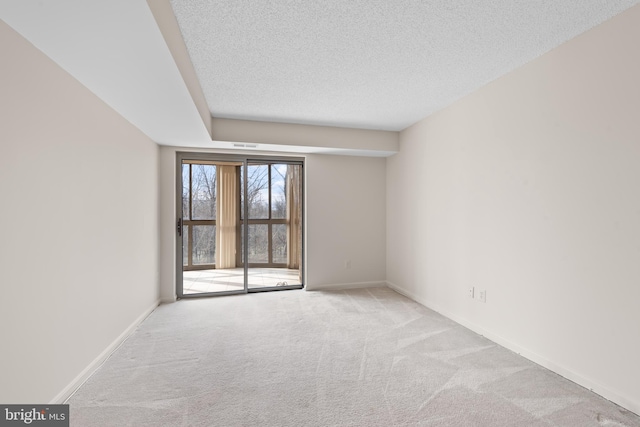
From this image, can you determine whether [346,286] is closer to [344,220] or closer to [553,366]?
[344,220]

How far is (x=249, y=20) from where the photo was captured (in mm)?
1894

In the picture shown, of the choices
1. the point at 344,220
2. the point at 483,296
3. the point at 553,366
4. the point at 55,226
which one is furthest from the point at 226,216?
the point at 553,366

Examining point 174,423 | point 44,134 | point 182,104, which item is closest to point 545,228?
point 174,423

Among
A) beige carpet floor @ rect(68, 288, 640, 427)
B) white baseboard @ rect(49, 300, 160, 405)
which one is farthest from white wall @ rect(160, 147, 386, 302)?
white baseboard @ rect(49, 300, 160, 405)

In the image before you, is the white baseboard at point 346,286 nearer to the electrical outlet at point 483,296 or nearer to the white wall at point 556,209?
the white wall at point 556,209

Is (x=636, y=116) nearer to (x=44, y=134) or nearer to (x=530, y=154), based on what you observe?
(x=530, y=154)

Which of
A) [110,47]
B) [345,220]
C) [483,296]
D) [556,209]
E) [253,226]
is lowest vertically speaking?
[483,296]

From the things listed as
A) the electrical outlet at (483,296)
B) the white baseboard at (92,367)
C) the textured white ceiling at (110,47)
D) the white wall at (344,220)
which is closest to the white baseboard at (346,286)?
the white wall at (344,220)

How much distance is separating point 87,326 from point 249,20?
98.7 inches

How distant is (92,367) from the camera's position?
226cm

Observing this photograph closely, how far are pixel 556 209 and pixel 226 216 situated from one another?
4896 millimetres

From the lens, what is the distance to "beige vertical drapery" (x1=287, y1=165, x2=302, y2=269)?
16.1 ft

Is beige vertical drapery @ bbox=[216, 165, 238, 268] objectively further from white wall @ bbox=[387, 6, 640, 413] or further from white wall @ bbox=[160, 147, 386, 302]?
white wall @ bbox=[387, 6, 640, 413]

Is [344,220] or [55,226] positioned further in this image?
[344,220]
